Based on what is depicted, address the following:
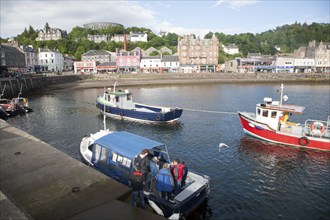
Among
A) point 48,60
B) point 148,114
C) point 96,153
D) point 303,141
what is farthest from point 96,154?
point 48,60

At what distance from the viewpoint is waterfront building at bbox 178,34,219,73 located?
4761 inches

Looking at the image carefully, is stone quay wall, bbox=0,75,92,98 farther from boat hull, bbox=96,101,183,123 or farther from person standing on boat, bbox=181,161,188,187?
person standing on boat, bbox=181,161,188,187

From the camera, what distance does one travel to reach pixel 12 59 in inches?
3462

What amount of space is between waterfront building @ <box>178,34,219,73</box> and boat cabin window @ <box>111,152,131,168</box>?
110m

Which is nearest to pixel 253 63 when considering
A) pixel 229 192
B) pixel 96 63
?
pixel 96 63

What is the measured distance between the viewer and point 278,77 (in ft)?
358

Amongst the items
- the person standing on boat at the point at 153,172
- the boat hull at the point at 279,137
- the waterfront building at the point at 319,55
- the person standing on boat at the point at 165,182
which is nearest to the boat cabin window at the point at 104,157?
the person standing on boat at the point at 153,172

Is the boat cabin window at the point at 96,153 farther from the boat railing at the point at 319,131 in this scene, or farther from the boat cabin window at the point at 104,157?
the boat railing at the point at 319,131

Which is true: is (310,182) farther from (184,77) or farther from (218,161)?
(184,77)

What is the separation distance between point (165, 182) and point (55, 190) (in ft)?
14.3

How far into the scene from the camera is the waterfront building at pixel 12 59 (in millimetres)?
81319

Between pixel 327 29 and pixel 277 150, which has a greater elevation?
pixel 327 29

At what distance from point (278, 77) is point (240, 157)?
326 feet

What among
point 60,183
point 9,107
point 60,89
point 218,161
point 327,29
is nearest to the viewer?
point 60,183
